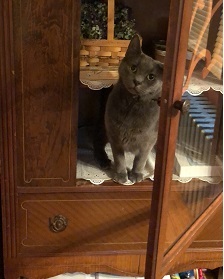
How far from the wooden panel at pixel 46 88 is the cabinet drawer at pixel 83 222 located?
0.09 meters

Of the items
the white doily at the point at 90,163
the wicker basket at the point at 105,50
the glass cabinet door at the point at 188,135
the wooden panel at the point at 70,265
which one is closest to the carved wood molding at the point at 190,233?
the glass cabinet door at the point at 188,135

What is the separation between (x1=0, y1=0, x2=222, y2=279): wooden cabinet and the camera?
3.00ft

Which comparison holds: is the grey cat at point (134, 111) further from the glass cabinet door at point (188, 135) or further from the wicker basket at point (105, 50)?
the glass cabinet door at point (188, 135)

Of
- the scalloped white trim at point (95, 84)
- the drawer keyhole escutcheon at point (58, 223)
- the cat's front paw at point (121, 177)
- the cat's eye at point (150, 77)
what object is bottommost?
the drawer keyhole escutcheon at point (58, 223)

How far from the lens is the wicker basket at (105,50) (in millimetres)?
1312

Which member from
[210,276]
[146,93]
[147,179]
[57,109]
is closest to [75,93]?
[57,109]

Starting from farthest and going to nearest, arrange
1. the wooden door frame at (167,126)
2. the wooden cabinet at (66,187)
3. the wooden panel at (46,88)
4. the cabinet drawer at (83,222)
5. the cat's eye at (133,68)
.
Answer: the cabinet drawer at (83,222), the cat's eye at (133,68), the wooden panel at (46,88), the wooden cabinet at (66,187), the wooden door frame at (167,126)

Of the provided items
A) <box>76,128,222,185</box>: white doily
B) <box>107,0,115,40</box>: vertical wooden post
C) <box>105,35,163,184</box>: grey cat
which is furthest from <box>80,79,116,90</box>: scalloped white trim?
<box>76,128,222,185</box>: white doily

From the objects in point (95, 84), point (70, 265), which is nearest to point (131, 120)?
point (95, 84)

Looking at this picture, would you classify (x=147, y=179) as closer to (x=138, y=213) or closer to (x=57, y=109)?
(x=138, y=213)

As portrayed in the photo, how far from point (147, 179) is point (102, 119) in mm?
269

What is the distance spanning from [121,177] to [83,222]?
0.19 m

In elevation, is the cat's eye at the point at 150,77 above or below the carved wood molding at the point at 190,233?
above

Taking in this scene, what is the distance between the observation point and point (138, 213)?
1386 millimetres
